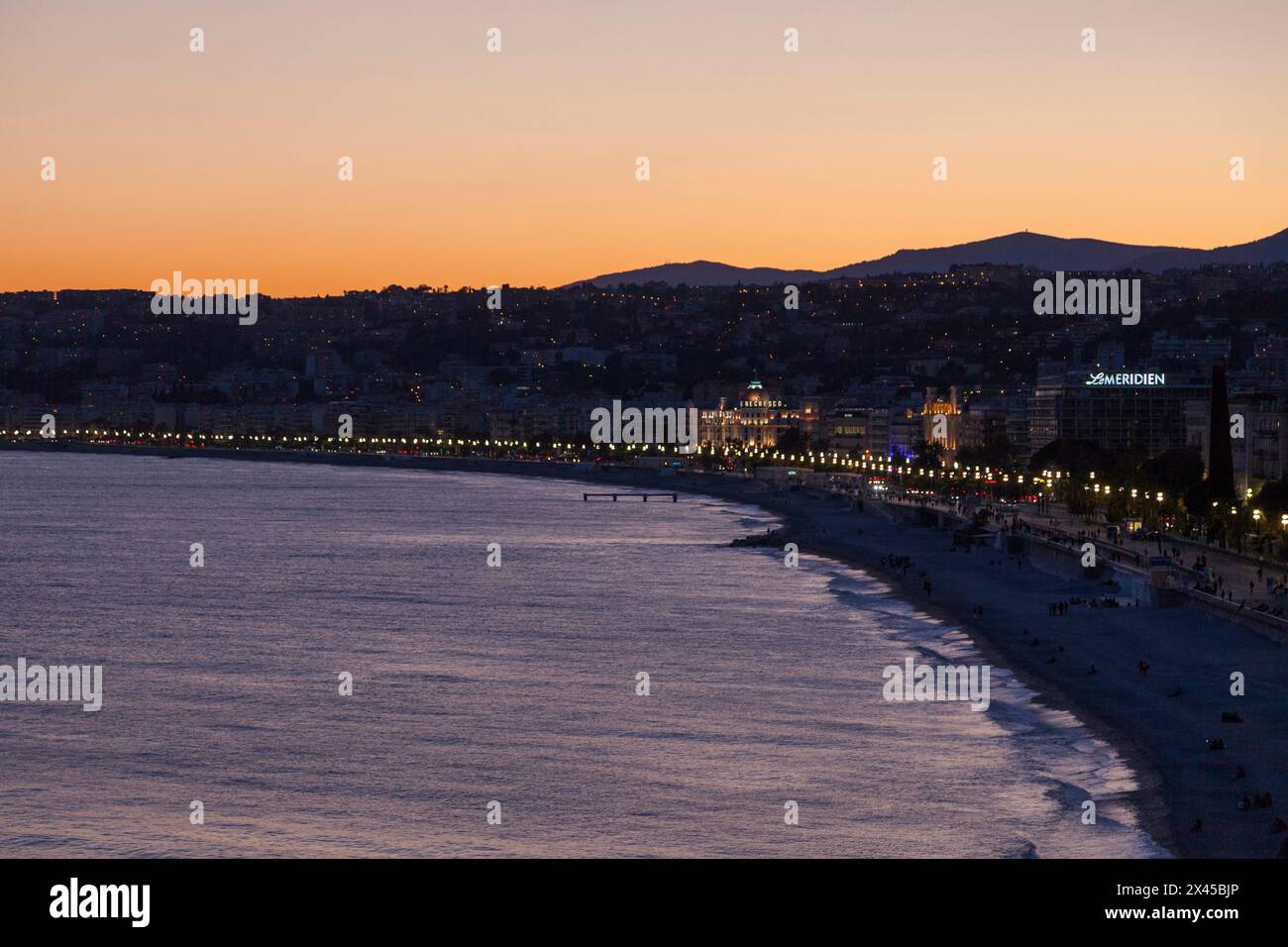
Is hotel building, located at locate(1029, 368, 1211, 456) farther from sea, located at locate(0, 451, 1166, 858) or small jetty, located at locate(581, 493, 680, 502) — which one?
sea, located at locate(0, 451, 1166, 858)

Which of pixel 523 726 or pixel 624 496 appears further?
pixel 624 496

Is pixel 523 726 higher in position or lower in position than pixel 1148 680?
lower

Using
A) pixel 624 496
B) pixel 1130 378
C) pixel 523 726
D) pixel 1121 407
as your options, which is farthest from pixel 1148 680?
pixel 624 496

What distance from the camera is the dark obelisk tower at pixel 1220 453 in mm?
47750

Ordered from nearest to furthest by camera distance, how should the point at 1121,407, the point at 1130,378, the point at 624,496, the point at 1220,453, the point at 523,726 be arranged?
the point at 523,726
the point at 1220,453
the point at 1121,407
the point at 1130,378
the point at 624,496

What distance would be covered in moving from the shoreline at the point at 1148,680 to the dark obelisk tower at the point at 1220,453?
673 cm

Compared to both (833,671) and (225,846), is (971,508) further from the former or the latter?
(225,846)

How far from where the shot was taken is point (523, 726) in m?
22.5

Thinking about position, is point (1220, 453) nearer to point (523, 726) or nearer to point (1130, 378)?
point (523, 726)

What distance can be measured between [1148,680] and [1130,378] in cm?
6853

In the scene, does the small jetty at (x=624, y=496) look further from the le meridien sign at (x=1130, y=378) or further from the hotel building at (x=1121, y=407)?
the le meridien sign at (x=1130, y=378)

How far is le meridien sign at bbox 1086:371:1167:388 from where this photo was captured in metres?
88.6

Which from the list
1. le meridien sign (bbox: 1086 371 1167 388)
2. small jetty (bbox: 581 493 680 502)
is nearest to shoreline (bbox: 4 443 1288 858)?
le meridien sign (bbox: 1086 371 1167 388)
